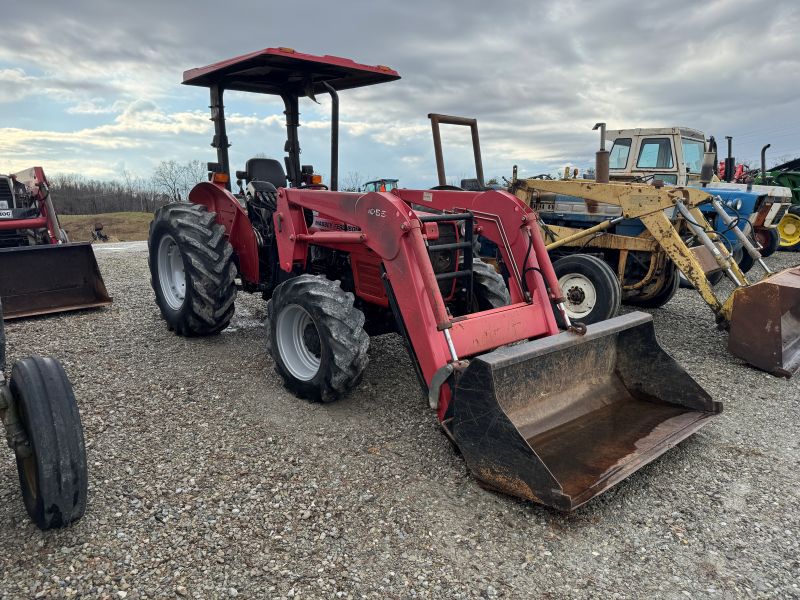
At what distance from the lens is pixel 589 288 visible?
6.07 m

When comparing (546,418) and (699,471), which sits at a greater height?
(546,418)

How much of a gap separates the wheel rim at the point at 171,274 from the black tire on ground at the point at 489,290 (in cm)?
314

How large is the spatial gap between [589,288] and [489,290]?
7.70 feet

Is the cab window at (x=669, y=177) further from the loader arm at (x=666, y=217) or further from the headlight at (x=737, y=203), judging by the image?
the loader arm at (x=666, y=217)

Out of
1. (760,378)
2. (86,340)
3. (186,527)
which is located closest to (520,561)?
(186,527)

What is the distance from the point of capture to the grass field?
22406mm

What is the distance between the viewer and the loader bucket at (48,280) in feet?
20.2

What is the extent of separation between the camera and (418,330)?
327 cm

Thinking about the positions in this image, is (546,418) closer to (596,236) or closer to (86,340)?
(596,236)

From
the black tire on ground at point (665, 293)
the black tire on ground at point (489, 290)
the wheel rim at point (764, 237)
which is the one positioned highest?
the black tire on ground at point (489, 290)

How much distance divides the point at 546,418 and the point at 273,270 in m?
2.82

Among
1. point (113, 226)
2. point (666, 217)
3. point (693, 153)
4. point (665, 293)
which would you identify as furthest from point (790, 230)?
point (113, 226)

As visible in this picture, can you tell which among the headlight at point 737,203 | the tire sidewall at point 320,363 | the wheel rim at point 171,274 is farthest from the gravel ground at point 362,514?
the headlight at point 737,203

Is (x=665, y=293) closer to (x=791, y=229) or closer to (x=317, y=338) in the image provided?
(x=317, y=338)
